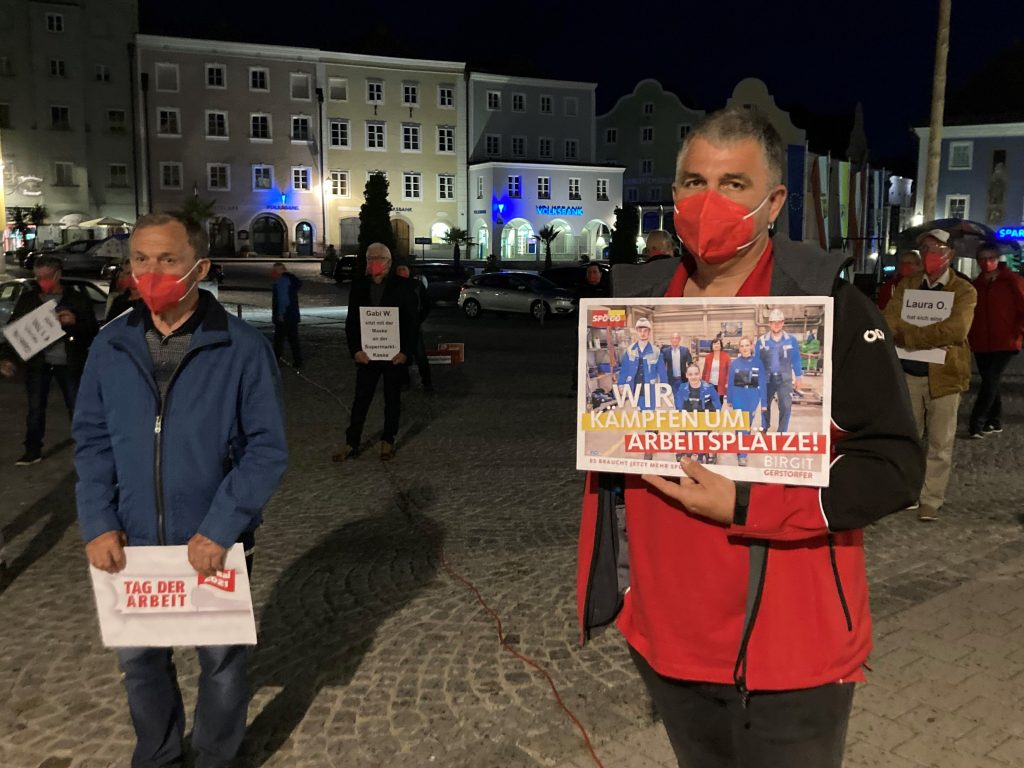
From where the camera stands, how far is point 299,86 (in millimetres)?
58594

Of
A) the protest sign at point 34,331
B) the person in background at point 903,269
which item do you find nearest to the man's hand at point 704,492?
the person in background at point 903,269

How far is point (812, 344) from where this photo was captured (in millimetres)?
1858

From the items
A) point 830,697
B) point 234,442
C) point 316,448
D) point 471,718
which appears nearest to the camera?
point 830,697

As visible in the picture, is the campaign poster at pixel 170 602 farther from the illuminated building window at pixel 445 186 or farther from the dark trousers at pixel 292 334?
the illuminated building window at pixel 445 186

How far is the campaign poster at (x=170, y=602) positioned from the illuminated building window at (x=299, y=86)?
59.9 meters

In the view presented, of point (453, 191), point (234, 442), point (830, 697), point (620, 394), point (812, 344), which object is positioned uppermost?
point (453, 191)

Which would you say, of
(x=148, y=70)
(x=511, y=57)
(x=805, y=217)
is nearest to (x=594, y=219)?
(x=511, y=57)

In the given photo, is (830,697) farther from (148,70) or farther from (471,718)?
(148,70)

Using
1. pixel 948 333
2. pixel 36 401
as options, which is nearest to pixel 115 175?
pixel 36 401

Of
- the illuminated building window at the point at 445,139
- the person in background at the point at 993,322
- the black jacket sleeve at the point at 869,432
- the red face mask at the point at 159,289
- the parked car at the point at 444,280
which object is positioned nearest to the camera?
the black jacket sleeve at the point at 869,432

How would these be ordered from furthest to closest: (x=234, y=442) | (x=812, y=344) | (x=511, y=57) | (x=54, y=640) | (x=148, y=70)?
(x=511, y=57), (x=148, y=70), (x=54, y=640), (x=234, y=442), (x=812, y=344)

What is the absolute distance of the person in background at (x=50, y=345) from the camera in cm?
926

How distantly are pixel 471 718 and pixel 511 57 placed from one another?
219 feet

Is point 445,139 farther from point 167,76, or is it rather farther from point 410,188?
point 167,76
